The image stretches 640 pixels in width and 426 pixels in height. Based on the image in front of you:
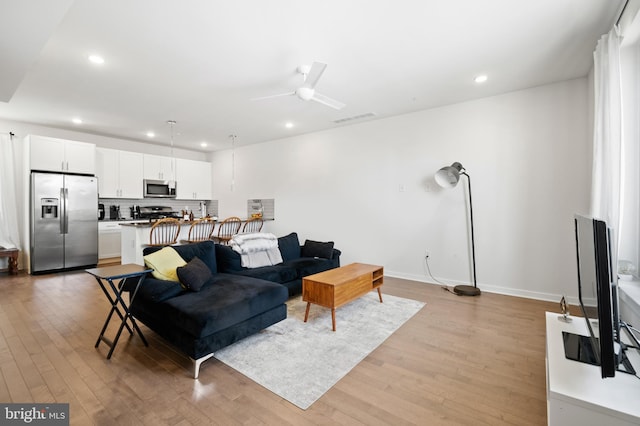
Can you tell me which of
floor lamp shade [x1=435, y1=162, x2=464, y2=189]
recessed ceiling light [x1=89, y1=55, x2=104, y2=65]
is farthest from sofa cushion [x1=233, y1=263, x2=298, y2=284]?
recessed ceiling light [x1=89, y1=55, x2=104, y2=65]

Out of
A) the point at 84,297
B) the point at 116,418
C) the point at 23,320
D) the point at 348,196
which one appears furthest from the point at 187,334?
the point at 348,196

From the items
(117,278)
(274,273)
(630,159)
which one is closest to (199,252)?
(274,273)

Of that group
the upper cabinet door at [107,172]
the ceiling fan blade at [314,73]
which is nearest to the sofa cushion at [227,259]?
the ceiling fan blade at [314,73]

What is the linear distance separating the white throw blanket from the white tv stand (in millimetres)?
3196

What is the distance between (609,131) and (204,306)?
12.0 feet

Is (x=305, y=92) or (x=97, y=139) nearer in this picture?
(x=305, y=92)

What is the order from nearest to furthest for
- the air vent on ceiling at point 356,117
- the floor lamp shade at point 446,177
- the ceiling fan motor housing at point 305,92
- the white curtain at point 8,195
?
1. the ceiling fan motor housing at point 305,92
2. the floor lamp shade at point 446,177
3. the air vent on ceiling at point 356,117
4. the white curtain at point 8,195

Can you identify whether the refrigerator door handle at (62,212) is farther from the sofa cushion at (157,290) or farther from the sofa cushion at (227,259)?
the sofa cushion at (157,290)

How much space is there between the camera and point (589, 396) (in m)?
1.21

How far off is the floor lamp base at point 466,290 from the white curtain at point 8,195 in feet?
25.6

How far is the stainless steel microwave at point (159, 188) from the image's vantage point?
6.99 metres

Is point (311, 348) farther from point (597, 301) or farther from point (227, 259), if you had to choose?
point (597, 301)

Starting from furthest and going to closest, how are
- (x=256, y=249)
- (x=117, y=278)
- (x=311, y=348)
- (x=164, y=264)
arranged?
(x=256, y=249)
(x=164, y=264)
(x=311, y=348)
(x=117, y=278)

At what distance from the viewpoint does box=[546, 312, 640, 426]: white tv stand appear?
1137mm
